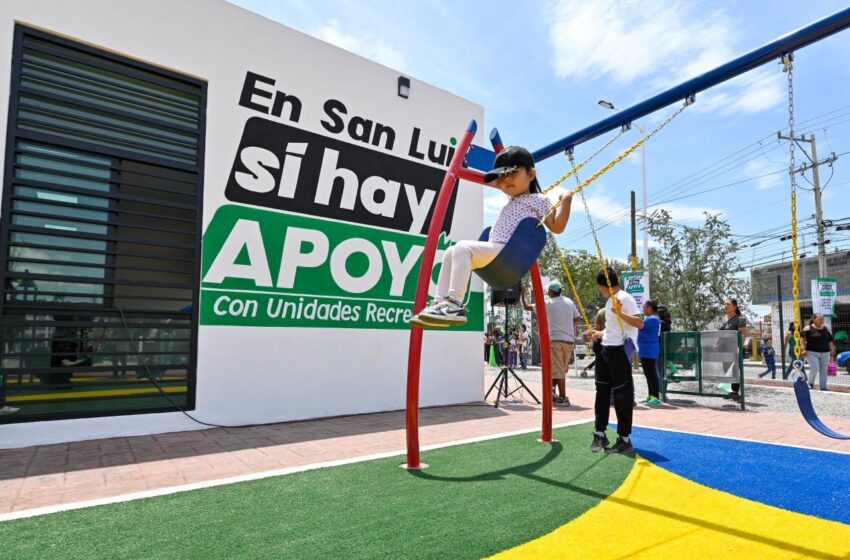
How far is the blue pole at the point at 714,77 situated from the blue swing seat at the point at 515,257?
2060 mm

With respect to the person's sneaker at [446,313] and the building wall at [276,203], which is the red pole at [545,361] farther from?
the building wall at [276,203]

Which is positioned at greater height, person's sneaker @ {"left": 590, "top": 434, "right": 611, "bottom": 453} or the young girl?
the young girl

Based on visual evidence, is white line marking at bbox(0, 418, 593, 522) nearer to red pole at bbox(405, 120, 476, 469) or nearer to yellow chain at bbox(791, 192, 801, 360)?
red pole at bbox(405, 120, 476, 469)

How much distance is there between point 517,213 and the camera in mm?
3975

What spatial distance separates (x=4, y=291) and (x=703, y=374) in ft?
31.7

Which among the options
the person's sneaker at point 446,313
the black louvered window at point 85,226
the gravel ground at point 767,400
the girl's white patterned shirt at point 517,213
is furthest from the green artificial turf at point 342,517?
the gravel ground at point 767,400

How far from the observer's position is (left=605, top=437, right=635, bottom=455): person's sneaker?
15.8 ft

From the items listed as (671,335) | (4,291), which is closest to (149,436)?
(4,291)

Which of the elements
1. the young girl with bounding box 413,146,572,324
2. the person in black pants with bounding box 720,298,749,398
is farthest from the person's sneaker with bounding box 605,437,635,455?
the person in black pants with bounding box 720,298,749,398

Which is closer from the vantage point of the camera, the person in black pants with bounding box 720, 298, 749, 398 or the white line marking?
the white line marking

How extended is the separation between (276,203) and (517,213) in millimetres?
3814

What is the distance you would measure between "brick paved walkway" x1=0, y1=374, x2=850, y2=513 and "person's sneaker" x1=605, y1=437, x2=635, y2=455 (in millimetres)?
1476

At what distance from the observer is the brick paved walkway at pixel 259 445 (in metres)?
3.84

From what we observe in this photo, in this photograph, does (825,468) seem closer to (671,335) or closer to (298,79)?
(671,335)
